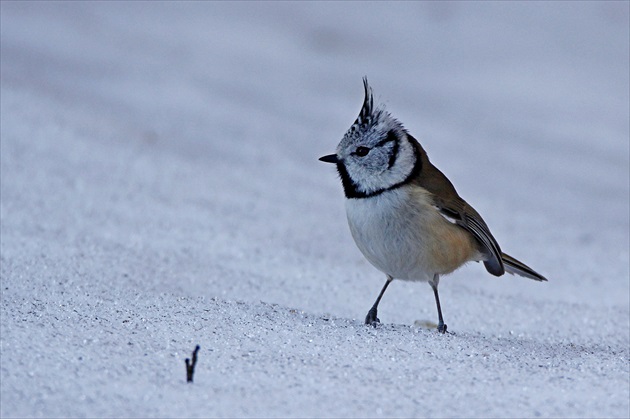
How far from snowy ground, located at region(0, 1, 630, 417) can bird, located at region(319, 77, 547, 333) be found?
1.17 feet

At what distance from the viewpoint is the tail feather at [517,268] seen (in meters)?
5.36

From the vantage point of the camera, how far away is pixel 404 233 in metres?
4.70

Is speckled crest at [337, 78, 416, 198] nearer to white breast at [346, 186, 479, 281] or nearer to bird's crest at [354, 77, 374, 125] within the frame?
bird's crest at [354, 77, 374, 125]

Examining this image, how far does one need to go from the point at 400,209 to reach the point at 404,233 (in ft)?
0.39

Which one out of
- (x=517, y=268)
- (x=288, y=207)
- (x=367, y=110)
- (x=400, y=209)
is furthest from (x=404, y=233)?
(x=288, y=207)

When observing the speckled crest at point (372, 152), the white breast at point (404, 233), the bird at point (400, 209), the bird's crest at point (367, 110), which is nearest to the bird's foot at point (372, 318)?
the bird at point (400, 209)

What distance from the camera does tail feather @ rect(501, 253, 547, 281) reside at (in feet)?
17.6

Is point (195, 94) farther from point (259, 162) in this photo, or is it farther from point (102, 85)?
point (259, 162)

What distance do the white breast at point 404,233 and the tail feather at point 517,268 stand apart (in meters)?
0.60

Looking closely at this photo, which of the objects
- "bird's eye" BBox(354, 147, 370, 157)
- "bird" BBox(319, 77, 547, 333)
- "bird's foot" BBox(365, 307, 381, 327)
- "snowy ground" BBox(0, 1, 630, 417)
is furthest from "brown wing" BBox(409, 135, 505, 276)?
"bird's foot" BBox(365, 307, 381, 327)

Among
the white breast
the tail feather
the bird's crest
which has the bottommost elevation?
the tail feather

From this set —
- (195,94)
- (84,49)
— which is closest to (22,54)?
(84,49)

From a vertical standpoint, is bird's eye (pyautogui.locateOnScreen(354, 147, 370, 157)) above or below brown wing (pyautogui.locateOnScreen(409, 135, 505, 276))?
above

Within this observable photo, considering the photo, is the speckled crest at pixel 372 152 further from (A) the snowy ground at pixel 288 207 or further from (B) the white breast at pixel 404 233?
(A) the snowy ground at pixel 288 207
